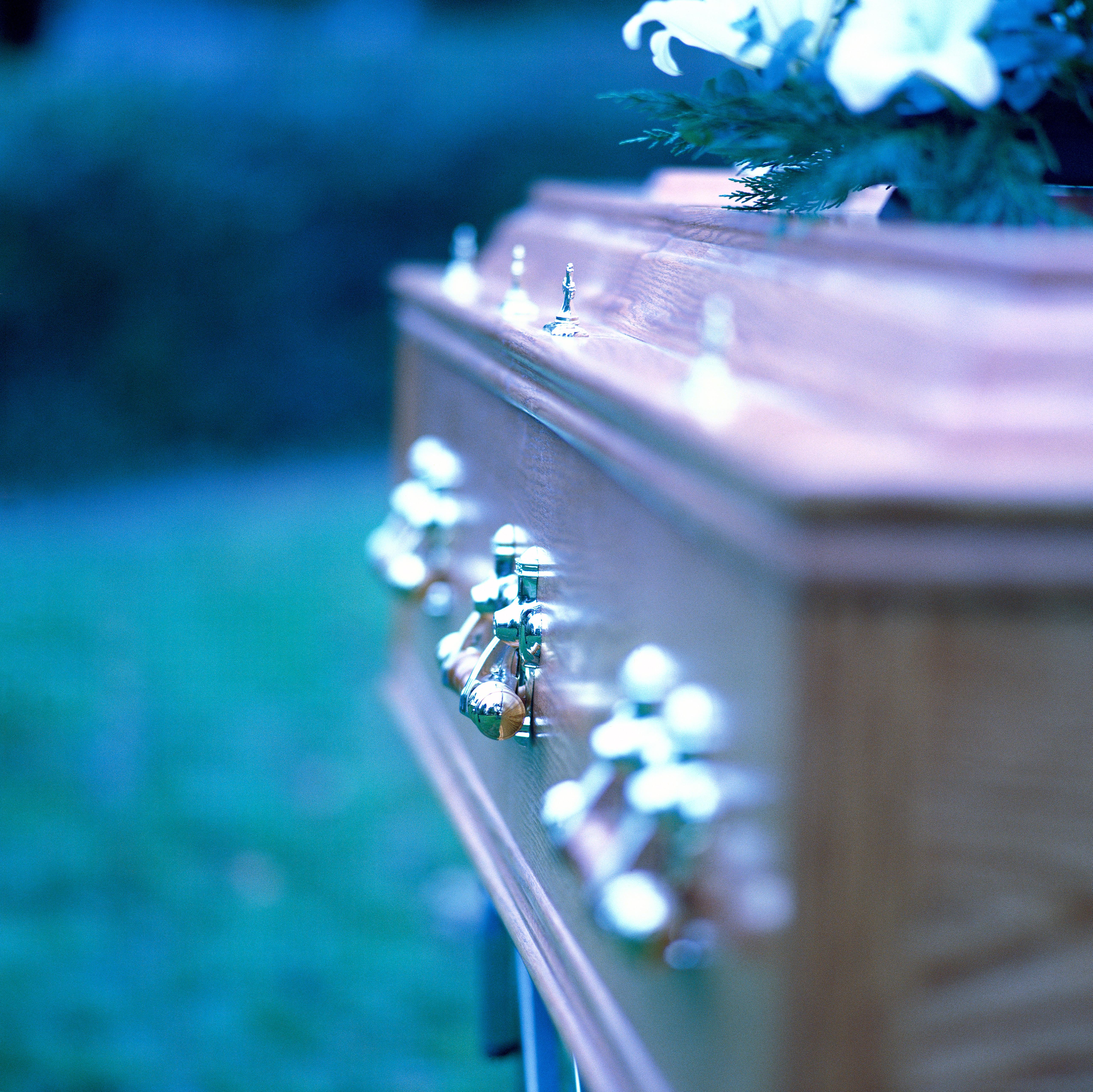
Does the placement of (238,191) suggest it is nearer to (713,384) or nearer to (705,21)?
(705,21)

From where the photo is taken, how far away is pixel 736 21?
2.95 ft

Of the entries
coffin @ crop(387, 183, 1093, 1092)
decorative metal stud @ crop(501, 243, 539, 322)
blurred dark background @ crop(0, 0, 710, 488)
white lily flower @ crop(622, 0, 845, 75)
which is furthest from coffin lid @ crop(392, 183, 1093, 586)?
blurred dark background @ crop(0, 0, 710, 488)

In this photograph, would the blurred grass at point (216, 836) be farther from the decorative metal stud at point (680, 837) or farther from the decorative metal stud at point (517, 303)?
the decorative metal stud at point (680, 837)

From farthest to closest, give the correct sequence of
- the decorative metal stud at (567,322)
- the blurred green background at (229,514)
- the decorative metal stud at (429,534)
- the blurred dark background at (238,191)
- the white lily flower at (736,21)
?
the blurred dark background at (238,191) → the blurred green background at (229,514) → the decorative metal stud at (429,534) → the decorative metal stud at (567,322) → the white lily flower at (736,21)

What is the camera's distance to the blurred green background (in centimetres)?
283

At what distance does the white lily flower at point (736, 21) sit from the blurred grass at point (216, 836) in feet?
7.11

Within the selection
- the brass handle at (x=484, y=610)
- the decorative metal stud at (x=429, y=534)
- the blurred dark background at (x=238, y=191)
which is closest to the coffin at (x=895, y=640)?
the brass handle at (x=484, y=610)

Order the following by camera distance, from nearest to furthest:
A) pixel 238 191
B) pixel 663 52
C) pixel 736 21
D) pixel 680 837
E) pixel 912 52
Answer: pixel 680 837
pixel 912 52
pixel 736 21
pixel 663 52
pixel 238 191

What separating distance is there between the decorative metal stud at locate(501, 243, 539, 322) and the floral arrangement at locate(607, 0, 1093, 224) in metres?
0.29

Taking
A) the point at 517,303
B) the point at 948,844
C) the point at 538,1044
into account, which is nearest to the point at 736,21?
the point at 517,303

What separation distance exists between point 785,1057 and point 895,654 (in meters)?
0.18

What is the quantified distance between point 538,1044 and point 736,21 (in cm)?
86

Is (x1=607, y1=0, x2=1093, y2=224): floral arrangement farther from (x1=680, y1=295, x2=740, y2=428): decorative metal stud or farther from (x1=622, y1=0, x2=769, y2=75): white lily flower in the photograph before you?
(x1=680, y1=295, x2=740, y2=428): decorative metal stud

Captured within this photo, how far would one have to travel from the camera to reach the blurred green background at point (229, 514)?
283 centimetres
